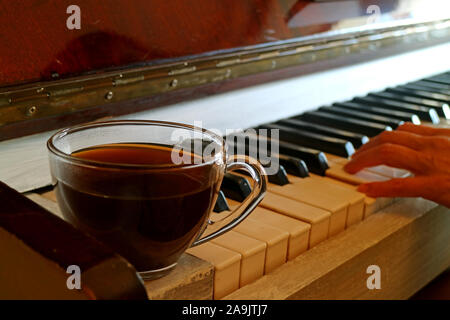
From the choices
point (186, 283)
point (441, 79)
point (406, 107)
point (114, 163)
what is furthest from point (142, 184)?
point (441, 79)

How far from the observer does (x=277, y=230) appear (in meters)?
0.92

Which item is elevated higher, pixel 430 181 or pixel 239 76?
pixel 239 76

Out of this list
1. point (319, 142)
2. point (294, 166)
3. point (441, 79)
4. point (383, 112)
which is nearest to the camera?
point (294, 166)

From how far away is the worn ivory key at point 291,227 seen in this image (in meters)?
0.94

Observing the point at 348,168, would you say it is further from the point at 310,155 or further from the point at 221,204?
the point at 221,204

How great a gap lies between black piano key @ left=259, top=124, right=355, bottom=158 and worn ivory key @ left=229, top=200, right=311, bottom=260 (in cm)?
37

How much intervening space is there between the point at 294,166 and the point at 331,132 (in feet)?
0.82

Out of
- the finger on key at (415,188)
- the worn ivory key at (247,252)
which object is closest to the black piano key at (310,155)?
the finger on key at (415,188)

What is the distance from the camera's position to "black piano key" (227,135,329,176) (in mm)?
1211

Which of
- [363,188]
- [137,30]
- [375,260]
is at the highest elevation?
[137,30]

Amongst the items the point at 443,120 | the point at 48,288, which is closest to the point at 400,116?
the point at 443,120

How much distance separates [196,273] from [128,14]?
54 centimetres

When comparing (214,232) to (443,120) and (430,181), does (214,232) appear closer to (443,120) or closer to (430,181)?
(430,181)

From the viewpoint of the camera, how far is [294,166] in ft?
3.88
